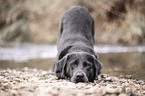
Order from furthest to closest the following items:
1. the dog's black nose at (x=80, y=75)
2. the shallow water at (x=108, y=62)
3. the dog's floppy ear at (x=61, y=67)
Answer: the shallow water at (x=108, y=62) < the dog's floppy ear at (x=61, y=67) < the dog's black nose at (x=80, y=75)

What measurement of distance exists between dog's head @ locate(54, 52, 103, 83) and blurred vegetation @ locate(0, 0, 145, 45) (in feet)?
46.4

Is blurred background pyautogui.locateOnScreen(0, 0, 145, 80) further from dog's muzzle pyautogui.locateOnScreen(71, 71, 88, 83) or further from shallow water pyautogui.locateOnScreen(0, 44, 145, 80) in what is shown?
dog's muzzle pyautogui.locateOnScreen(71, 71, 88, 83)

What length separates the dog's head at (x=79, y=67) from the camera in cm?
389

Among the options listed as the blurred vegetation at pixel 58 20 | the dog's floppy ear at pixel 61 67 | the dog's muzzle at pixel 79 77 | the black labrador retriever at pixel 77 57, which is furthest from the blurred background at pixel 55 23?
the dog's muzzle at pixel 79 77

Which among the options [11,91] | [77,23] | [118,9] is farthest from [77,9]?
[118,9]

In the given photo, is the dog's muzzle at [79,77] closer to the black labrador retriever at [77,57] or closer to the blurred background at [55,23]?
the black labrador retriever at [77,57]

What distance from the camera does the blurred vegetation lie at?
2155 cm

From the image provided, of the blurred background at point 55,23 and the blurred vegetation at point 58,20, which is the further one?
the blurred vegetation at point 58,20

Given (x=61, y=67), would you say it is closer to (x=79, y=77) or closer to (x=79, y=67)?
(x=79, y=67)

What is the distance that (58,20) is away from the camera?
2948cm

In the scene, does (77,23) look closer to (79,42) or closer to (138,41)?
(79,42)

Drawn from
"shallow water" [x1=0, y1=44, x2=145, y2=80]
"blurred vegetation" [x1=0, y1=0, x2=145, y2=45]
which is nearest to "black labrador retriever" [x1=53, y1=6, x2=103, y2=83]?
"shallow water" [x1=0, y1=44, x2=145, y2=80]

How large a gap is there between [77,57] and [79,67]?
9.4 inches

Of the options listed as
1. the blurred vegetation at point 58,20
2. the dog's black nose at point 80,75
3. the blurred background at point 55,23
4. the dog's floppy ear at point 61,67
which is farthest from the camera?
the blurred vegetation at point 58,20
